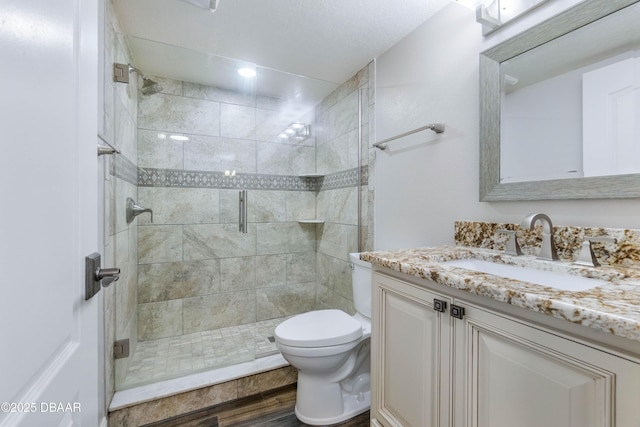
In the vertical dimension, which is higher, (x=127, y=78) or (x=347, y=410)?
(x=127, y=78)

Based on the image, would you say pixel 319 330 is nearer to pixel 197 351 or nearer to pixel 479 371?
pixel 479 371

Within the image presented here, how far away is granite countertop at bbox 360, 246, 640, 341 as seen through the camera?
52cm

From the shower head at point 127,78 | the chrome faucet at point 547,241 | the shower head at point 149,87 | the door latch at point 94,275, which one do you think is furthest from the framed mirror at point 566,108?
the shower head at point 149,87

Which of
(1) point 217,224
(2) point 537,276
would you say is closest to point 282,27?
(1) point 217,224

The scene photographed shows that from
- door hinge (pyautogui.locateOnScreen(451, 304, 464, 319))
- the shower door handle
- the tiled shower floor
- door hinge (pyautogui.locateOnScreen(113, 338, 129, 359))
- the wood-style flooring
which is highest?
the shower door handle

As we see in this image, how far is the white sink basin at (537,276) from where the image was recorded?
2.81 feet

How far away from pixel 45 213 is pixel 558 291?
1.04 meters

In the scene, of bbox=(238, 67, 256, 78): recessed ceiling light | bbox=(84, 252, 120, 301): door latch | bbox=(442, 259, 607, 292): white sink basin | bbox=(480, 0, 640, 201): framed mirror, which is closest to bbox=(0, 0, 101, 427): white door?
bbox=(84, 252, 120, 301): door latch

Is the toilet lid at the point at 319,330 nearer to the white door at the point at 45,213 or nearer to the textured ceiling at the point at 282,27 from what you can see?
the white door at the point at 45,213

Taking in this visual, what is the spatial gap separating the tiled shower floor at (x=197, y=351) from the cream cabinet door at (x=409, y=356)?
1.02 meters

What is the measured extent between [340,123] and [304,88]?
18.2 inches

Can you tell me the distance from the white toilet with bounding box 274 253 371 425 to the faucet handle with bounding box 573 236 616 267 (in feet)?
Result: 3.28

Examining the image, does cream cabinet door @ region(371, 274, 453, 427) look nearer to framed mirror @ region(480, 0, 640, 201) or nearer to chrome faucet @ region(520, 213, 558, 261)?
chrome faucet @ region(520, 213, 558, 261)

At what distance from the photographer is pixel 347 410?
155cm
